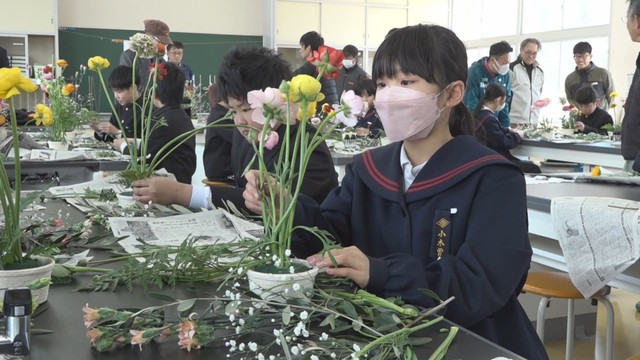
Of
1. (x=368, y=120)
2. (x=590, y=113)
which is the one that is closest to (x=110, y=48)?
(x=368, y=120)

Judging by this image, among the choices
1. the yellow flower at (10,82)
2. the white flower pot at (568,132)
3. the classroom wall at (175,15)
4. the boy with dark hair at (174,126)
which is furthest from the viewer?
the classroom wall at (175,15)

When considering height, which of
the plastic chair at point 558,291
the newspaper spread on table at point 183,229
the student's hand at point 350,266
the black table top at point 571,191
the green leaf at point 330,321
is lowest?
the plastic chair at point 558,291

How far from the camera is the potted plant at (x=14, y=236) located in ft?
3.27

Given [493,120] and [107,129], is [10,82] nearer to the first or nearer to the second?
[107,129]

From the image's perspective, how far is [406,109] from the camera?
4.87 ft

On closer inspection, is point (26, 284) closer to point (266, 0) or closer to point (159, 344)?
point (159, 344)

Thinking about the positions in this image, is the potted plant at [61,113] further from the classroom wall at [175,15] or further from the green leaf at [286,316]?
the classroom wall at [175,15]

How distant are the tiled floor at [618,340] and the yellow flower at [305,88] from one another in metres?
1.99

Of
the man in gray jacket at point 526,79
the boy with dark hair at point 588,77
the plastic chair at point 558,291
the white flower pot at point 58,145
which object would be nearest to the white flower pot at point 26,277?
the plastic chair at point 558,291

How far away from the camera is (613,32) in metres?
9.07

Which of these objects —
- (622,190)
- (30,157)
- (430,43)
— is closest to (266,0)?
(30,157)

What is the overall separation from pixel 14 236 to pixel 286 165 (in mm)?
414

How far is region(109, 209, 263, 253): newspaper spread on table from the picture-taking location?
151cm

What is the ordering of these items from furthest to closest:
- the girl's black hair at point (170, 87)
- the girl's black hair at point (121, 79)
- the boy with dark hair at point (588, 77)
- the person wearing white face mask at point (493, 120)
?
the boy with dark hair at point (588, 77)
the person wearing white face mask at point (493, 120)
the girl's black hair at point (121, 79)
the girl's black hair at point (170, 87)
